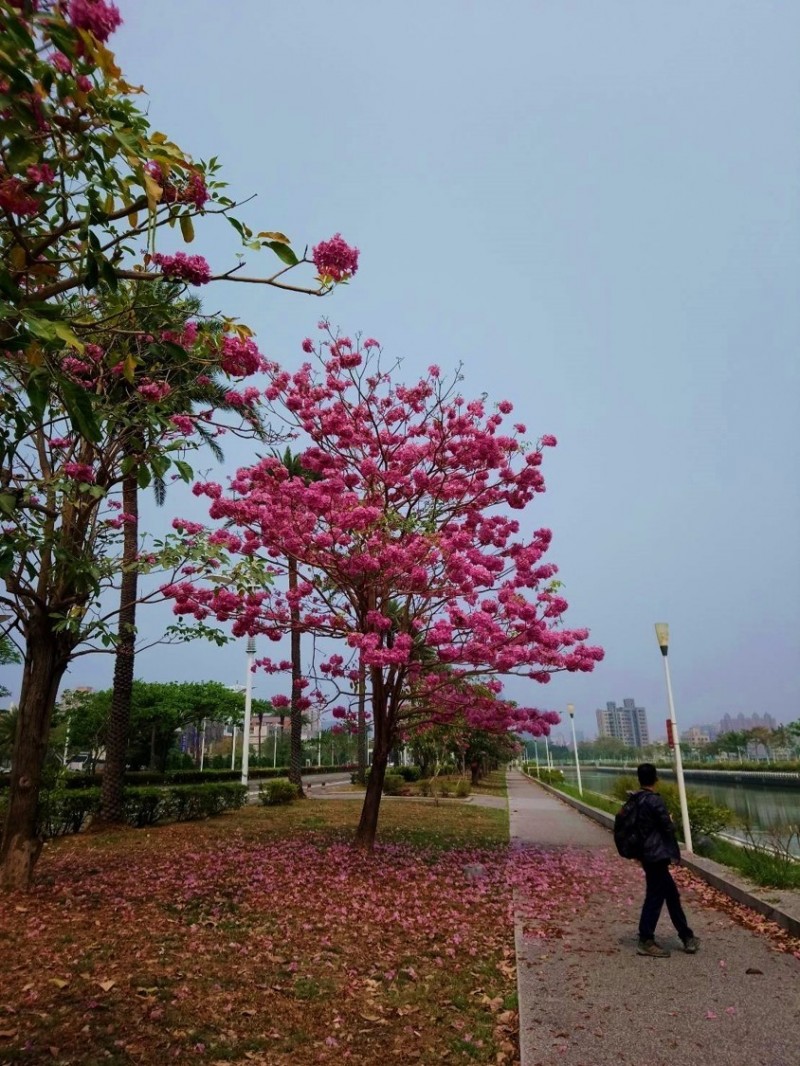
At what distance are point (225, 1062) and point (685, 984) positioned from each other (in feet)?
11.1

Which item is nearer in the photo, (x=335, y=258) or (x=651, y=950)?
(x=335, y=258)

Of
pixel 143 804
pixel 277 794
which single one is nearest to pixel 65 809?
pixel 143 804

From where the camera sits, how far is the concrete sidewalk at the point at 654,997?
12.6ft

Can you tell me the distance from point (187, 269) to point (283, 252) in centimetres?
55

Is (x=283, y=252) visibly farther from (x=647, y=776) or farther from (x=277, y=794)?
(x=277, y=794)

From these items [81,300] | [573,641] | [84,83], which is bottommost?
[573,641]

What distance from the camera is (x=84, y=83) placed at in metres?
2.93

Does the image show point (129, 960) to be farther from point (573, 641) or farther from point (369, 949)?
point (573, 641)

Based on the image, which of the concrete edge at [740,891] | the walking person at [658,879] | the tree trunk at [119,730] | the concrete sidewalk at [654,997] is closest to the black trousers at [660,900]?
the walking person at [658,879]

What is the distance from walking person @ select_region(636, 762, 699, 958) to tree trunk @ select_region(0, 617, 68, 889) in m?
6.51

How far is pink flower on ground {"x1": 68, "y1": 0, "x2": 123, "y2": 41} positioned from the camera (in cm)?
255

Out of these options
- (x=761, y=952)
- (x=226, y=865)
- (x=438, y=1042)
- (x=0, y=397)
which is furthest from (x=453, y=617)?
(x=0, y=397)

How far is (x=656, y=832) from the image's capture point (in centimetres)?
591

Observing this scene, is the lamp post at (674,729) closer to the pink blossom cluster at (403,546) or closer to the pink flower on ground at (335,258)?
the pink blossom cluster at (403,546)
